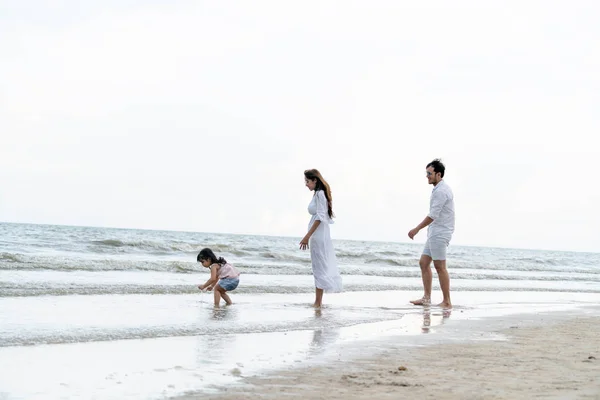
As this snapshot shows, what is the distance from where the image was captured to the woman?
354 inches

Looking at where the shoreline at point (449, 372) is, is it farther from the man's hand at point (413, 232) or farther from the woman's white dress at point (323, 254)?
the woman's white dress at point (323, 254)

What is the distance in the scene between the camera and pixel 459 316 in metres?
8.80

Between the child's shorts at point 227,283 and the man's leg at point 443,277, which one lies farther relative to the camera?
the man's leg at point 443,277

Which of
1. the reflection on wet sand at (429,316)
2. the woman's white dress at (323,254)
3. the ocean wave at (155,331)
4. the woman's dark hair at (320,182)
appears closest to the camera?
the ocean wave at (155,331)

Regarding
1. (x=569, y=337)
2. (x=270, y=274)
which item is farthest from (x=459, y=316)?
(x=270, y=274)

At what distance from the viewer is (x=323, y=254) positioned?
9242mm

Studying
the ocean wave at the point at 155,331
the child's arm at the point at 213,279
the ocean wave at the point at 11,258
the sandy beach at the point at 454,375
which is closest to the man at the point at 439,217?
the ocean wave at the point at 155,331

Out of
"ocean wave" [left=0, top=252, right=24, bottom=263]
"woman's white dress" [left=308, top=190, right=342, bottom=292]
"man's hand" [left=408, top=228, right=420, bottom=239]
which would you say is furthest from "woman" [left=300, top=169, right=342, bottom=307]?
"ocean wave" [left=0, top=252, right=24, bottom=263]

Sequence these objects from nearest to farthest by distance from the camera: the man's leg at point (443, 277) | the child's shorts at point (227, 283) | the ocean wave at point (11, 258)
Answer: the child's shorts at point (227, 283) < the man's leg at point (443, 277) < the ocean wave at point (11, 258)

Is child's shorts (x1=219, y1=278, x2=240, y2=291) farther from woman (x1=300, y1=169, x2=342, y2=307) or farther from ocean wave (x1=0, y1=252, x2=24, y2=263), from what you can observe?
ocean wave (x1=0, y1=252, x2=24, y2=263)

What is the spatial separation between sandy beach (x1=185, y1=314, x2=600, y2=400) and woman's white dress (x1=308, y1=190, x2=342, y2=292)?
9.92 feet

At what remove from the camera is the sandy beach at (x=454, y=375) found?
13.5ft

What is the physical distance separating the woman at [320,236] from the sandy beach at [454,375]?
119 inches

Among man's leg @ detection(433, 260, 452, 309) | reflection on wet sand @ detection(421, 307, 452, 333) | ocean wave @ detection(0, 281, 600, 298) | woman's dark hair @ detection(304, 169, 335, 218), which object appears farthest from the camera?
ocean wave @ detection(0, 281, 600, 298)
